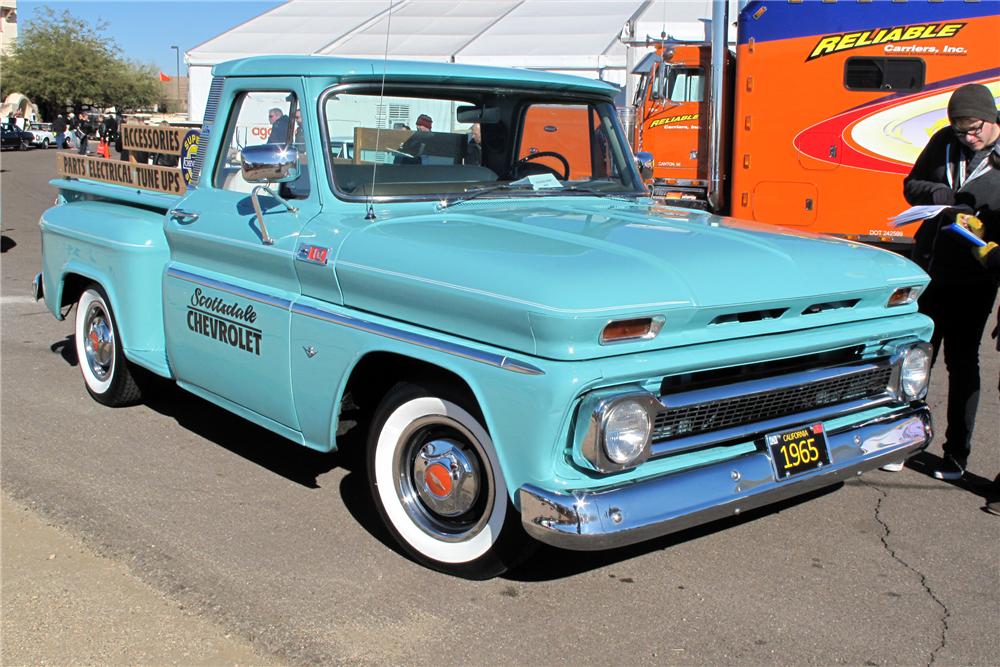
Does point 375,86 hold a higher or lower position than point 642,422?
higher

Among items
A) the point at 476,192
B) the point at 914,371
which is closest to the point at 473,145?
the point at 476,192

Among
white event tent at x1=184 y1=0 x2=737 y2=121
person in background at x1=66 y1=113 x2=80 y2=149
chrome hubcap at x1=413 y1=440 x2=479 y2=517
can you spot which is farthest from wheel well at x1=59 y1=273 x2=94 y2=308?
person in background at x1=66 y1=113 x2=80 y2=149

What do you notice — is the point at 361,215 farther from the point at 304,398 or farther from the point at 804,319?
the point at 804,319

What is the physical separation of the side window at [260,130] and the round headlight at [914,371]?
2.51 meters

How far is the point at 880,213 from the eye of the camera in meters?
11.2

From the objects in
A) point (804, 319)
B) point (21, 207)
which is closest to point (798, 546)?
point (804, 319)

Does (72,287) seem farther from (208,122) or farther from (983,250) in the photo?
(983,250)

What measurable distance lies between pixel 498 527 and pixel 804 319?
1.30m

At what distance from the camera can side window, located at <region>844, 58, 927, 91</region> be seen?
11016 mm

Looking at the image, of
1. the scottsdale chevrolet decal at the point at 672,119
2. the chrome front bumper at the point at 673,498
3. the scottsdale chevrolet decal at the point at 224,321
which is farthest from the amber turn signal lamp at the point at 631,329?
the scottsdale chevrolet decal at the point at 672,119

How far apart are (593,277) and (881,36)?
949cm

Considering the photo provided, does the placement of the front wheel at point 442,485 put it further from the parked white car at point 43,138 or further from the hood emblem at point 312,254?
the parked white car at point 43,138

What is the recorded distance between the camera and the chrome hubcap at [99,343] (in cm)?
555

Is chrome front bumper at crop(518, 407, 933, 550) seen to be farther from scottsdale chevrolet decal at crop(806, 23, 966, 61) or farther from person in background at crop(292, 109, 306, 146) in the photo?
scottsdale chevrolet decal at crop(806, 23, 966, 61)
